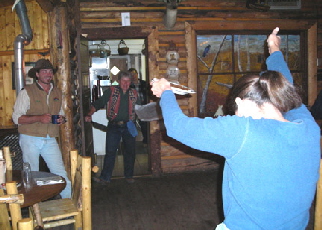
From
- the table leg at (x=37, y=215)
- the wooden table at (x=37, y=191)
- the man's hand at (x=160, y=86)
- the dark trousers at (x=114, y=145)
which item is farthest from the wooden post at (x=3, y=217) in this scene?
the dark trousers at (x=114, y=145)

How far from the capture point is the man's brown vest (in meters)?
4.22

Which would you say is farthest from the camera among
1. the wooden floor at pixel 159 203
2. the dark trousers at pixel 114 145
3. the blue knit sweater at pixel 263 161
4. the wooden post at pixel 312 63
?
the wooden post at pixel 312 63

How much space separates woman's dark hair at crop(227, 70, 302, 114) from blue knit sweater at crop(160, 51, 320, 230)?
4.5 inches

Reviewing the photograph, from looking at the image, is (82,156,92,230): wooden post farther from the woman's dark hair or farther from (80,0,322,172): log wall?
(80,0,322,172): log wall

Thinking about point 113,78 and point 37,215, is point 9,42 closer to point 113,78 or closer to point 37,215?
point 37,215

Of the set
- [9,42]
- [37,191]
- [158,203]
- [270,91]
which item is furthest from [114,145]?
[270,91]

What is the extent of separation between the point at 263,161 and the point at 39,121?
11.4 feet

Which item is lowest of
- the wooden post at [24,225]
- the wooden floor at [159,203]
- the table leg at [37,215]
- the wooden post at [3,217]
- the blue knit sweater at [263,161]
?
the wooden floor at [159,203]

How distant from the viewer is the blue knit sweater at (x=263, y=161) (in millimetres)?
1391

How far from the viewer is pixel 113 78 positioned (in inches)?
539

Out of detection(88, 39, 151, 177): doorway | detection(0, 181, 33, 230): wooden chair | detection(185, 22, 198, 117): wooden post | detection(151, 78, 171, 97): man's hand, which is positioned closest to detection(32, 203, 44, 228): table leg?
detection(0, 181, 33, 230): wooden chair

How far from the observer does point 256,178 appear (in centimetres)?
142

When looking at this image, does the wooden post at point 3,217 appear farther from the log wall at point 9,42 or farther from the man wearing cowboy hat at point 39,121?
the log wall at point 9,42

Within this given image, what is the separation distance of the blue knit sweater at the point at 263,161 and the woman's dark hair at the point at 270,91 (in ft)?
0.38
